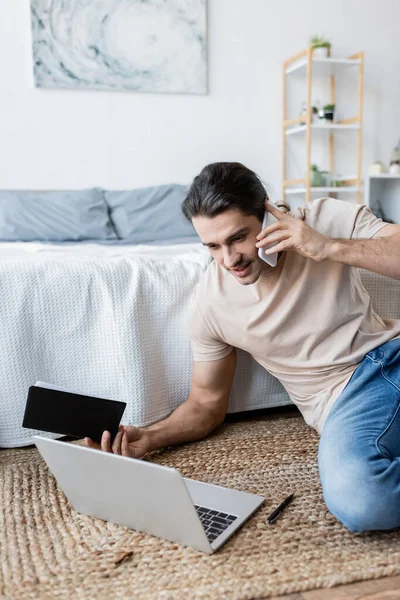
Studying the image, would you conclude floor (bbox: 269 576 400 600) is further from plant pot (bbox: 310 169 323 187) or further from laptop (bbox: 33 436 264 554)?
plant pot (bbox: 310 169 323 187)

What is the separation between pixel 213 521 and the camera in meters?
1.25

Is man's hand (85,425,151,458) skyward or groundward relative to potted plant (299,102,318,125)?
groundward

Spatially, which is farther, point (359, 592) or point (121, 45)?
point (121, 45)

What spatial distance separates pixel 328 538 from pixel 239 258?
2.08ft

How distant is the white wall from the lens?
12.1 ft

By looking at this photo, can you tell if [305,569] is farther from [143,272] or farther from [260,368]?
[143,272]

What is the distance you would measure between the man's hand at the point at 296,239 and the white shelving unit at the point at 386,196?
3.15 metres

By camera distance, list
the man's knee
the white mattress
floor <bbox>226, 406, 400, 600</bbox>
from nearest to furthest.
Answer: floor <bbox>226, 406, 400, 600</bbox> → the man's knee → the white mattress

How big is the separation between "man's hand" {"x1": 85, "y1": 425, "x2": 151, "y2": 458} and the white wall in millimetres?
2634

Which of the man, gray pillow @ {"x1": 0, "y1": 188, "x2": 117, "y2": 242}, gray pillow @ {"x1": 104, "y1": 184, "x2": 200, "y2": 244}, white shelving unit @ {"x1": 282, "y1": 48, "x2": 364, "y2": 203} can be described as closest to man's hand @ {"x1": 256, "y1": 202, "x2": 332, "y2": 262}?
the man

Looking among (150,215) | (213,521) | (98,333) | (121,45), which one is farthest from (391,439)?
(121,45)

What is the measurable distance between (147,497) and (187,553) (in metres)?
0.15

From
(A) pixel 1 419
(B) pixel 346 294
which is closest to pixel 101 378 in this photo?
(A) pixel 1 419

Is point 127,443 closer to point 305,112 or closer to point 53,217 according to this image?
point 53,217
